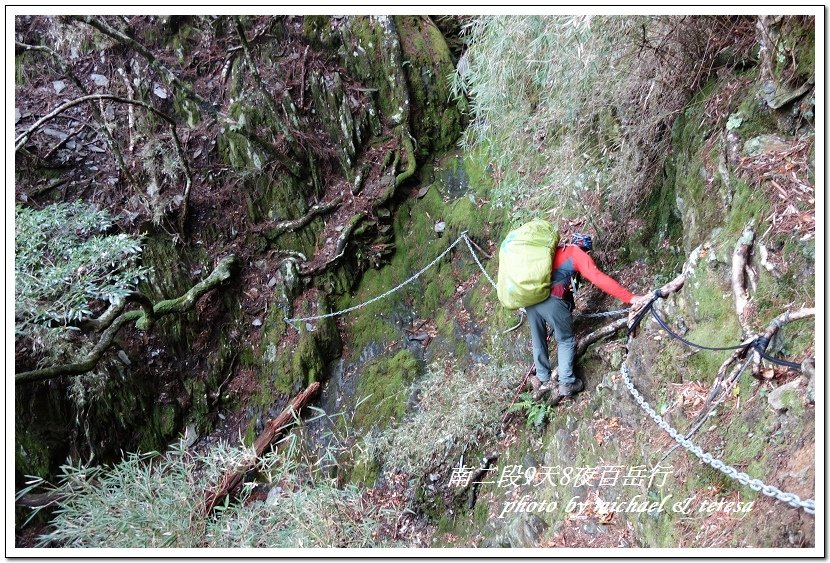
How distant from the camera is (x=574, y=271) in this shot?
3.94m

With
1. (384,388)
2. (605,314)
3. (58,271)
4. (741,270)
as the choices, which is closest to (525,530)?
(605,314)

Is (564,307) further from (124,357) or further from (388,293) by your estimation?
(124,357)

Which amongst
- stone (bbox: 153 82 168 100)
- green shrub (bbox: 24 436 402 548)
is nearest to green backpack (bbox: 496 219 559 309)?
green shrub (bbox: 24 436 402 548)

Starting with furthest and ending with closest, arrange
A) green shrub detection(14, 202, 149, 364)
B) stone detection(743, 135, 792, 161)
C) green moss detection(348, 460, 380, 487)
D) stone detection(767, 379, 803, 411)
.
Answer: green moss detection(348, 460, 380, 487), green shrub detection(14, 202, 149, 364), stone detection(743, 135, 792, 161), stone detection(767, 379, 803, 411)

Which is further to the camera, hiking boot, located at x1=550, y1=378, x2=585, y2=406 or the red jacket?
hiking boot, located at x1=550, y1=378, x2=585, y2=406

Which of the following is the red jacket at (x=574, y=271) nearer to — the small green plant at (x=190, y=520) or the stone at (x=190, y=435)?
the small green plant at (x=190, y=520)

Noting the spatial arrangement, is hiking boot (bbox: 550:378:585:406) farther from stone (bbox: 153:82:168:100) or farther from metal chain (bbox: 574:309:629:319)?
stone (bbox: 153:82:168:100)

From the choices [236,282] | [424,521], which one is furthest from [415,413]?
[236,282]

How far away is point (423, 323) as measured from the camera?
7.18 m

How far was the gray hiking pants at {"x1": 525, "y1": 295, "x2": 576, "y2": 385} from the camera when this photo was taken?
4.08 meters

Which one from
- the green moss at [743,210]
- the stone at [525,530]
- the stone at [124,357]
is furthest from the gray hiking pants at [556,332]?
the stone at [124,357]

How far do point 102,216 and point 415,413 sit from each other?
15.8ft

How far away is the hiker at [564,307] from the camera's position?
374 centimetres

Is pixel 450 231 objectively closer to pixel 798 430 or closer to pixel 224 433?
pixel 224 433
